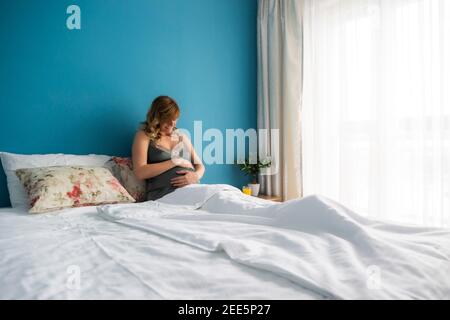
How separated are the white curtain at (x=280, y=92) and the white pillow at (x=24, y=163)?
5.24 feet

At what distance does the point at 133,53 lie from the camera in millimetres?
2488

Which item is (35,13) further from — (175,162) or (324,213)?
(324,213)

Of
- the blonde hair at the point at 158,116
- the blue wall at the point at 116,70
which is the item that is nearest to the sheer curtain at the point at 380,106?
the blue wall at the point at 116,70

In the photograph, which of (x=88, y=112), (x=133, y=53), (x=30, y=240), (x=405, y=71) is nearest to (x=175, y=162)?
(x=88, y=112)

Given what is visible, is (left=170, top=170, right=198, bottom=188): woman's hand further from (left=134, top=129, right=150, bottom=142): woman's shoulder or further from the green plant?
the green plant

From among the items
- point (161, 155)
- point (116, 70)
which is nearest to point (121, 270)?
point (161, 155)

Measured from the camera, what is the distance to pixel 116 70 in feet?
7.92

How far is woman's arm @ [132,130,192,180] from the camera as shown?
2.11m

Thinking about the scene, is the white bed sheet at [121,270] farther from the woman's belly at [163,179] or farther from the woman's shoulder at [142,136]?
the woman's shoulder at [142,136]

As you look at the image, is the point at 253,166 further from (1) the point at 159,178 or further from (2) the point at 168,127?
(1) the point at 159,178

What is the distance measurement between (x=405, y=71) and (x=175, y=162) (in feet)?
5.38

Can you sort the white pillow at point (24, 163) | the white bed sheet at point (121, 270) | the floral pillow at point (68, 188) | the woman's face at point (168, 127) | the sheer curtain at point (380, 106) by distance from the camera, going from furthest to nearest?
1. the woman's face at point (168, 127)
2. the sheer curtain at point (380, 106)
3. the white pillow at point (24, 163)
4. the floral pillow at point (68, 188)
5. the white bed sheet at point (121, 270)

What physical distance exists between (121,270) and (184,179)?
4.26 feet

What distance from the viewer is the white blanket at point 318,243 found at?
72 centimetres
